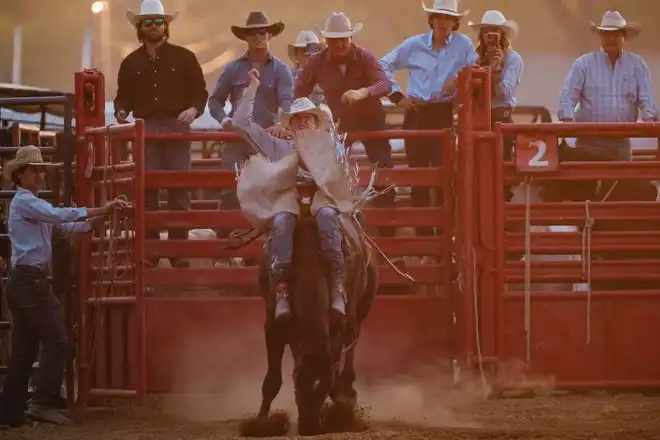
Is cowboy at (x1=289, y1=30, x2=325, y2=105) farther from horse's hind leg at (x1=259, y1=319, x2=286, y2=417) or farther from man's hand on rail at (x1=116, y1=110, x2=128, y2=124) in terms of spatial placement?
horse's hind leg at (x1=259, y1=319, x2=286, y2=417)

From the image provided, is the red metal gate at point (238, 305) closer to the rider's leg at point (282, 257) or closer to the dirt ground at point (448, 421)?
the dirt ground at point (448, 421)

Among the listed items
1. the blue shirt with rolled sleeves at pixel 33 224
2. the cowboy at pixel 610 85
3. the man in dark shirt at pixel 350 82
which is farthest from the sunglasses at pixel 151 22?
the cowboy at pixel 610 85

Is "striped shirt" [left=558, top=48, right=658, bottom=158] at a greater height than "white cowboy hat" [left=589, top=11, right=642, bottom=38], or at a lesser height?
lesser

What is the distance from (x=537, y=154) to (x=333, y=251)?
7.52ft

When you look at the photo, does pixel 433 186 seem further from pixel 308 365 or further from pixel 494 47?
pixel 308 365

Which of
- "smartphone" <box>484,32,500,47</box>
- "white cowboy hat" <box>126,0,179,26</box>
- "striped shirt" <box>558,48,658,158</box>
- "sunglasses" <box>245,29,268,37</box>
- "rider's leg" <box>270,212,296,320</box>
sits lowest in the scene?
"rider's leg" <box>270,212,296,320</box>

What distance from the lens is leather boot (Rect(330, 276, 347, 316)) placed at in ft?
23.8

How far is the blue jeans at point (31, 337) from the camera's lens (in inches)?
321

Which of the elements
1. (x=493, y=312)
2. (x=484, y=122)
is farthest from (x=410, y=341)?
(x=484, y=122)

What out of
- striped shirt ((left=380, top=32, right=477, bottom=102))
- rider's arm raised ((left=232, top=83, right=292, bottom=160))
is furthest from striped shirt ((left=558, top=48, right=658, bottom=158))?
rider's arm raised ((left=232, top=83, right=292, bottom=160))

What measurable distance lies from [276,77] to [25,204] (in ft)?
7.81

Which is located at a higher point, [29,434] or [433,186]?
[433,186]

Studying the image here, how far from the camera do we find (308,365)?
704cm

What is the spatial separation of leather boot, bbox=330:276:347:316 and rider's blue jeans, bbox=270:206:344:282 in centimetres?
4
